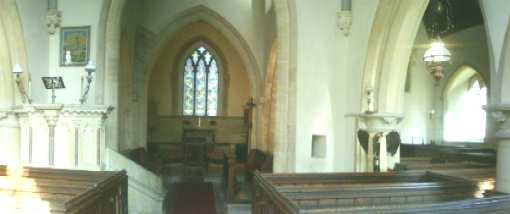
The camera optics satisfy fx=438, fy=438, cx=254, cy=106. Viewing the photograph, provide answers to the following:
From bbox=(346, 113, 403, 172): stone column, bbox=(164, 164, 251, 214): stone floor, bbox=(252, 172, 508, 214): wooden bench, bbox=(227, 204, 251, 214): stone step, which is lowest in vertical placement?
bbox=(227, 204, 251, 214): stone step

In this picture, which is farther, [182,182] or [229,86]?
[229,86]

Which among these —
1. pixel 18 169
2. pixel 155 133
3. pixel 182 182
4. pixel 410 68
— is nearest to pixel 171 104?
pixel 155 133

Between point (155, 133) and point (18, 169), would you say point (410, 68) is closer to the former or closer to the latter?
point (155, 133)

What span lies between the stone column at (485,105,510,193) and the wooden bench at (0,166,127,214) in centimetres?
446

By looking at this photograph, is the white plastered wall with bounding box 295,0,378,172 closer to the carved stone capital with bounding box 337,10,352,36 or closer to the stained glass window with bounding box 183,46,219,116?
the carved stone capital with bounding box 337,10,352,36

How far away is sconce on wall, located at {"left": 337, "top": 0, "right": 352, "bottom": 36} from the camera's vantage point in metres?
8.77

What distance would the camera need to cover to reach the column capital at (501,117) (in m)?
4.68

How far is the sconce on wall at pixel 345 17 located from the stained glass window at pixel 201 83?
11550mm

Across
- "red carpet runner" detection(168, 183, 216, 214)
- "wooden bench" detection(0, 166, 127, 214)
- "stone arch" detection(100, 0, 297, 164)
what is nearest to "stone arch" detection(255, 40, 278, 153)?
"red carpet runner" detection(168, 183, 216, 214)

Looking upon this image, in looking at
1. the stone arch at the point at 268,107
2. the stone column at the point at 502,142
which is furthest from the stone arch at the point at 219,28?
the stone column at the point at 502,142

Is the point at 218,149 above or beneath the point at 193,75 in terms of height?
beneath

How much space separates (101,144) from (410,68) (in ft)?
43.0

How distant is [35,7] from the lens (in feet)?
28.1

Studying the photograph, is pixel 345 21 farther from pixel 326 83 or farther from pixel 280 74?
pixel 280 74
